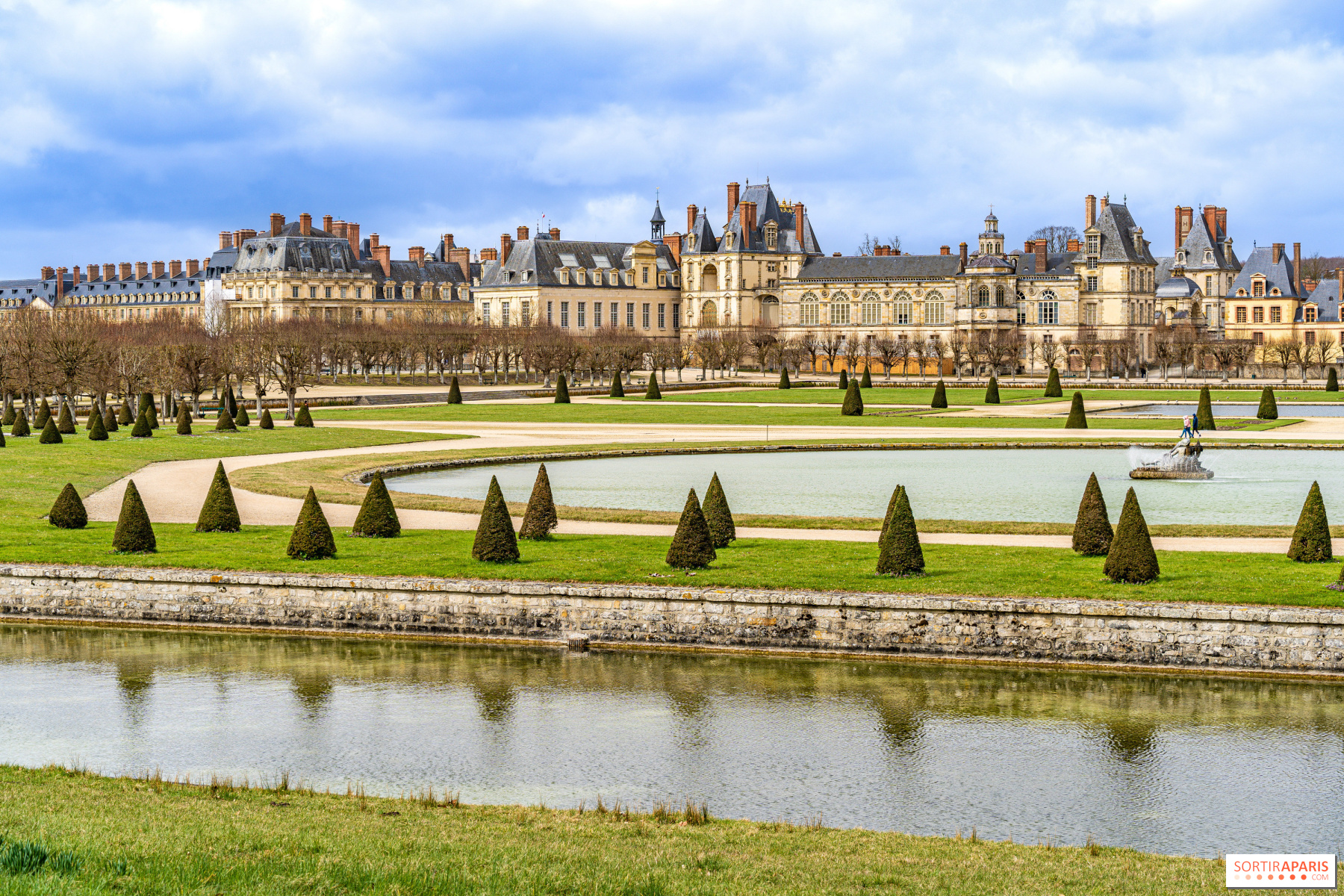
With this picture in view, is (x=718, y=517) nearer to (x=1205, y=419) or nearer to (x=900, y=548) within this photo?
(x=900, y=548)

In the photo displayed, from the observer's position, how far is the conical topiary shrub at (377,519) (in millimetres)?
22578

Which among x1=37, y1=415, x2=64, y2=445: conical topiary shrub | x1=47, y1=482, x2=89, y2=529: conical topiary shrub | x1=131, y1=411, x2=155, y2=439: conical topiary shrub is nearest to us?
x1=47, y1=482, x2=89, y2=529: conical topiary shrub

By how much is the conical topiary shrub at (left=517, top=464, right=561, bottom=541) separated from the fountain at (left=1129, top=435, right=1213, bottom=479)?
1542cm

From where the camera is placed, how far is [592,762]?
13.9m

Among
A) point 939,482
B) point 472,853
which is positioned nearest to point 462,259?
point 939,482

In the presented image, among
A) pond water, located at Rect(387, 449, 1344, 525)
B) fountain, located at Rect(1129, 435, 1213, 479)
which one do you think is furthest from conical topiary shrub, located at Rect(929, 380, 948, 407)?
fountain, located at Rect(1129, 435, 1213, 479)

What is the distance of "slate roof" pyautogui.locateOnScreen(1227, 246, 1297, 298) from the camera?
10787cm

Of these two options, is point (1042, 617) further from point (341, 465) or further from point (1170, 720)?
point (341, 465)

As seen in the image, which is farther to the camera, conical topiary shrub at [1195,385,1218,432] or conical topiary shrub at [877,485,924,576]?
conical topiary shrub at [1195,385,1218,432]

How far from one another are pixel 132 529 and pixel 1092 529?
13.7 meters

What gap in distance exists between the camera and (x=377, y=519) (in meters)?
22.6

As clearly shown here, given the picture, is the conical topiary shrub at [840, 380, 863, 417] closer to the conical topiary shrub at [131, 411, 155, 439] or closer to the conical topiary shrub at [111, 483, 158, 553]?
the conical topiary shrub at [131, 411, 155, 439]

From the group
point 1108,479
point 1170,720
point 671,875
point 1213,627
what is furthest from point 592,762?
point 1108,479

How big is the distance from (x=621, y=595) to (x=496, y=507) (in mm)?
2750
